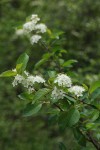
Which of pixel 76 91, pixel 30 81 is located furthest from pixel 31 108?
pixel 76 91

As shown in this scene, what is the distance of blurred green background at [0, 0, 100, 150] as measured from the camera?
4.67 metres

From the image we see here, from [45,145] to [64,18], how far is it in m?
1.69

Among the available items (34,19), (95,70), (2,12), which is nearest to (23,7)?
(2,12)

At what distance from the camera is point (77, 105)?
1.70 meters

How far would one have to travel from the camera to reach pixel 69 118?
1.67m

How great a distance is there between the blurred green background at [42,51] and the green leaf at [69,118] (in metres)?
2.74

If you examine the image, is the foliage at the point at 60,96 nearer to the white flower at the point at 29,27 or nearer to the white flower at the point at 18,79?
the white flower at the point at 18,79

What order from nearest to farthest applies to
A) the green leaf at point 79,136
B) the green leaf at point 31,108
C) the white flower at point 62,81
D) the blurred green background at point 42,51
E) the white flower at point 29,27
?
the white flower at point 62,81, the green leaf at point 31,108, the green leaf at point 79,136, the white flower at point 29,27, the blurred green background at point 42,51

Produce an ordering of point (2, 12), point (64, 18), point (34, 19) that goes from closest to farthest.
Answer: point (34, 19) < point (64, 18) < point (2, 12)

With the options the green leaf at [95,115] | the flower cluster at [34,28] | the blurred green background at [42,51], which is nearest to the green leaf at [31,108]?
the green leaf at [95,115]

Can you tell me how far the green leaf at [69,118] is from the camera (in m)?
1.66

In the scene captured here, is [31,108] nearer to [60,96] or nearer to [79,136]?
[60,96]

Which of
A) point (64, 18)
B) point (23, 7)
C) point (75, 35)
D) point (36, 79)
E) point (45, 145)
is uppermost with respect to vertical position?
point (23, 7)

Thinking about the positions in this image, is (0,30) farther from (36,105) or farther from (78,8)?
(36,105)
